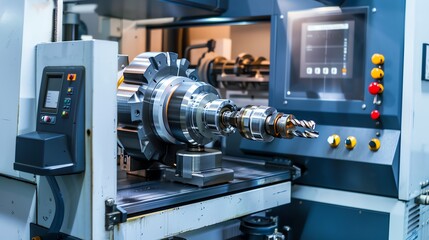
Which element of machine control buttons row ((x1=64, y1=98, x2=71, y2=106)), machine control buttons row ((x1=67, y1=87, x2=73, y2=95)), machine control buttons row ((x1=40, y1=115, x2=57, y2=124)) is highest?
machine control buttons row ((x1=67, y1=87, x2=73, y2=95))

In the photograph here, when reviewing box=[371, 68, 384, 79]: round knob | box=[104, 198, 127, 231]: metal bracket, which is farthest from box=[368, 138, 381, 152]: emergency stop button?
box=[104, 198, 127, 231]: metal bracket

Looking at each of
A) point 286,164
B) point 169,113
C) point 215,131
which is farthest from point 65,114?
point 286,164

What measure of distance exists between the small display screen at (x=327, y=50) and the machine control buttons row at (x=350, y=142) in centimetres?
24

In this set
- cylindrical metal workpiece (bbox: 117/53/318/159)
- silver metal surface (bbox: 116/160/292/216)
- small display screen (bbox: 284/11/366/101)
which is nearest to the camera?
silver metal surface (bbox: 116/160/292/216)

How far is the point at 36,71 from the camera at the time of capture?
4.62 ft

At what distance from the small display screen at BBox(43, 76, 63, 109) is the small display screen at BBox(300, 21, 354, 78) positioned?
3.45ft

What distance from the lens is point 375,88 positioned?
5.83 feet

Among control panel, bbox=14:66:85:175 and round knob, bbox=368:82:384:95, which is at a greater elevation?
round knob, bbox=368:82:384:95

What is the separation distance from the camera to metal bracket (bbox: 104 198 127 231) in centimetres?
122

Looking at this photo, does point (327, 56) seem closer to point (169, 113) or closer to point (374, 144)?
point (374, 144)

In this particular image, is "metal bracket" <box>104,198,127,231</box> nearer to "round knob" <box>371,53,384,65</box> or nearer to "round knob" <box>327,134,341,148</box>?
"round knob" <box>327,134,341,148</box>

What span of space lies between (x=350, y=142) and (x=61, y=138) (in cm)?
107

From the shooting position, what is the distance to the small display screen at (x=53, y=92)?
51.1 inches

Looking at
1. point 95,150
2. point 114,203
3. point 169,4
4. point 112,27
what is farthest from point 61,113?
point 112,27
